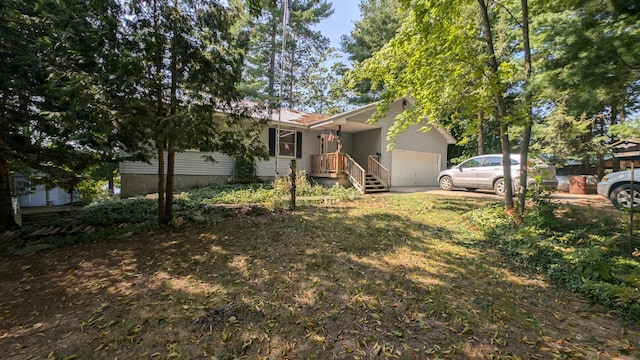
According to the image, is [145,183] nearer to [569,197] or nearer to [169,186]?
[169,186]

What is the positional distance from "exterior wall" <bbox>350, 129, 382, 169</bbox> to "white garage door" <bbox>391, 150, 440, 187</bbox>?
127 centimetres

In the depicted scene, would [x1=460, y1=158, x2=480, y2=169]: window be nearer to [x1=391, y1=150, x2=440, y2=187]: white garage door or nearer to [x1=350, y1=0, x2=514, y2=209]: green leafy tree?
[x1=391, y1=150, x2=440, y2=187]: white garage door

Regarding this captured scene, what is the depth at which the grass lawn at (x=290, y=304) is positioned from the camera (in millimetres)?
2287

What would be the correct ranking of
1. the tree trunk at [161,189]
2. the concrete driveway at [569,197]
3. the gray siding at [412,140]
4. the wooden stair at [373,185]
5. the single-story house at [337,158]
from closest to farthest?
the tree trunk at [161,189], the concrete driveway at [569,197], the single-story house at [337,158], the wooden stair at [373,185], the gray siding at [412,140]

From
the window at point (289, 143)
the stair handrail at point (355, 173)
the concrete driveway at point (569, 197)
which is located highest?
the window at point (289, 143)

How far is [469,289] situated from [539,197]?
3920mm

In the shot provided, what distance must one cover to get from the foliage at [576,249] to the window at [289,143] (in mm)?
8686

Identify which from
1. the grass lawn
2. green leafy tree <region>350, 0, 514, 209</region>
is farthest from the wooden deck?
the grass lawn

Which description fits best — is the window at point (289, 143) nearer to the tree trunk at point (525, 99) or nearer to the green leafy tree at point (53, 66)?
the green leafy tree at point (53, 66)

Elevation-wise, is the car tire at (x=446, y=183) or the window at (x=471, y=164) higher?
the window at (x=471, y=164)

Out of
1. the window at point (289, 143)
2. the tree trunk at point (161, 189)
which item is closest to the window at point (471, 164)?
the window at point (289, 143)

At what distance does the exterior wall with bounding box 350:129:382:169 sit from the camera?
13421 millimetres

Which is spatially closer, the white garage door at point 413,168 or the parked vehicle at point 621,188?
the parked vehicle at point 621,188

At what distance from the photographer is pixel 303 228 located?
561cm
